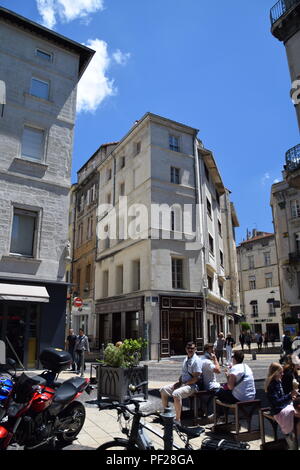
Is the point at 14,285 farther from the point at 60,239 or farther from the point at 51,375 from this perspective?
the point at 51,375

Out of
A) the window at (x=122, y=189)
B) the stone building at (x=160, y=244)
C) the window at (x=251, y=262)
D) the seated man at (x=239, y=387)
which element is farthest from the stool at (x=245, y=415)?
the window at (x=251, y=262)

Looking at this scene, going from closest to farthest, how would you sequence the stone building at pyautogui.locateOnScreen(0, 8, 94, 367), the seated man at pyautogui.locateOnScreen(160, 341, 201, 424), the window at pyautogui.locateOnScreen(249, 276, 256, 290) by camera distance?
1. the seated man at pyautogui.locateOnScreen(160, 341, 201, 424)
2. the stone building at pyautogui.locateOnScreen(0, 8, 94, 367)
3. the window at pyautogui.locateOnScreen(249, 276, 256, 290)

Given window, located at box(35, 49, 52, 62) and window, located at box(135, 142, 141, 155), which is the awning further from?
window, located at box(135, 142, 141, 155)

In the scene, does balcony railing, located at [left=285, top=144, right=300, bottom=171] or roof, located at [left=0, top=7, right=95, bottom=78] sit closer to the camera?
balcony railing, located at [left=285, top=144, right=300, bottom=171]

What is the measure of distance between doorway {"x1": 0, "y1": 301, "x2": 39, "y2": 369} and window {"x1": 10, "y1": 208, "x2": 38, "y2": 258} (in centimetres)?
208

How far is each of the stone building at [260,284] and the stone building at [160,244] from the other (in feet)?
81.2

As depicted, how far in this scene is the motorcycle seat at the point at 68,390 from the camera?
537cm

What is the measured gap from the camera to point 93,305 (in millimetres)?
30047

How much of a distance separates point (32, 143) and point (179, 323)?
1371 cm

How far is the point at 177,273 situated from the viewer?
77.6 feet

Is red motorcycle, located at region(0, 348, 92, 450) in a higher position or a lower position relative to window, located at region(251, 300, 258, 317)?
lower

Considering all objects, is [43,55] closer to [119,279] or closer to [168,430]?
[119,279]

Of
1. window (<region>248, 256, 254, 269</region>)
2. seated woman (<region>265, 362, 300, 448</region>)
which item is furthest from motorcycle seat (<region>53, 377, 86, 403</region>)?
window (<region>248, 256, 254, 269</region>)

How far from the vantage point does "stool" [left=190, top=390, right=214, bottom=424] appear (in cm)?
668
